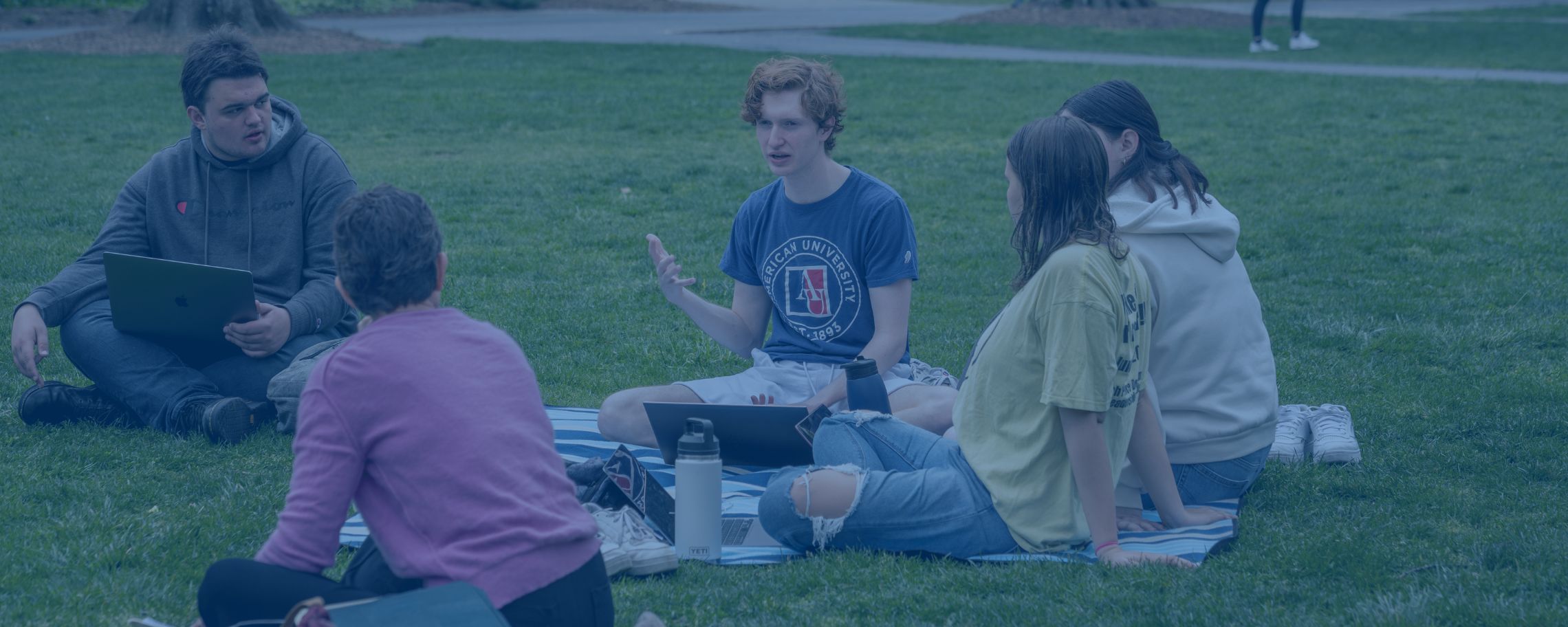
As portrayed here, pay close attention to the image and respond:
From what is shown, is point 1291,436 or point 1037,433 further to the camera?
point 1291,436

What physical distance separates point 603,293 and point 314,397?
16.4 feet

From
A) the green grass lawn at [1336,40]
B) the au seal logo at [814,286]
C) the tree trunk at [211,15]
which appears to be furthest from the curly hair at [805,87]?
the tree trunk at [211,15]

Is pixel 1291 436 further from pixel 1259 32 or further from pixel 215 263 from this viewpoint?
pixel 1259 32

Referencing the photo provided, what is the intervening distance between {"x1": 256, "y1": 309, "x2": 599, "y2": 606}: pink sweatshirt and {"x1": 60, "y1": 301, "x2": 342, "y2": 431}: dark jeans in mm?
2564

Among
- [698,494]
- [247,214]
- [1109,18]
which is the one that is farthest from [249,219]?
[1109,18]

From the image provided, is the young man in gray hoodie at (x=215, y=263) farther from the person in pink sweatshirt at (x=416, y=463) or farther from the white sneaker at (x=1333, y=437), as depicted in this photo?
the white sneaker at (x=1333, y=437)

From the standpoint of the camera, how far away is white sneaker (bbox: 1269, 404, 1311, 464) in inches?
187

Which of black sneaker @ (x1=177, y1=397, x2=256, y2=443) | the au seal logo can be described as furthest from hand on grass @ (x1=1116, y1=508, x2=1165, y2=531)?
black sneaker @ (x1=177, y1=397, x2=256, y2=443)

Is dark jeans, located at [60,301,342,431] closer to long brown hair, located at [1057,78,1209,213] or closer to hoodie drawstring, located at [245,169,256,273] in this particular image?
hoodie drawstring, located at [245,169,256,273]

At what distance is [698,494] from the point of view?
3.83 meters

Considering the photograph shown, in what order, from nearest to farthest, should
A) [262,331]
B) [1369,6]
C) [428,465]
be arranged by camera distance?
[428,465] < [262,331] < [1369,6]

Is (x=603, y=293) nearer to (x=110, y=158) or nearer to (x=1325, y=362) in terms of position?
(x=1325, y=362)

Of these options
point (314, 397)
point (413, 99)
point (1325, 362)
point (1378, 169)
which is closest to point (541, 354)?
point (1325, 362)

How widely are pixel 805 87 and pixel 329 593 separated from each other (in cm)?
229
